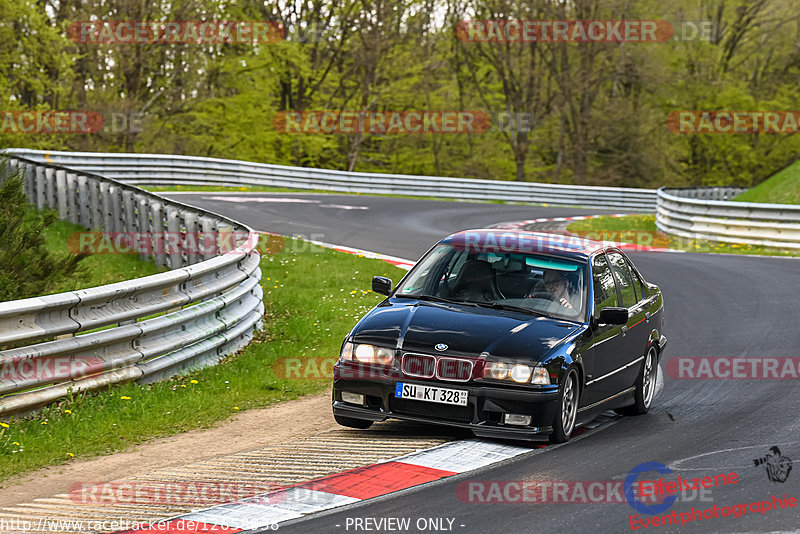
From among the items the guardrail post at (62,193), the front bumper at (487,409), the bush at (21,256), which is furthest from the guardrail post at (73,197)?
the front bumper at (487,409)

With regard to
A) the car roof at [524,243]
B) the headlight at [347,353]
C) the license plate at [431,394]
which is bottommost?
the license plate at [431,394]

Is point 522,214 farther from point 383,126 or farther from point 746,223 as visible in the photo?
point 383,126

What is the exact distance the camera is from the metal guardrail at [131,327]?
24.8 ft

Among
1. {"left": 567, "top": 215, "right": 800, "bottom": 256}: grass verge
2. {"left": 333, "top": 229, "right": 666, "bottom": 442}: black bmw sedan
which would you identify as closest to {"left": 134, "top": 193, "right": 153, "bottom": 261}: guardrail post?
{"left": 333, "top": 229, "right": 666, "bottom": 442}: black bmw sedan

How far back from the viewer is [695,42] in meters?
55.6

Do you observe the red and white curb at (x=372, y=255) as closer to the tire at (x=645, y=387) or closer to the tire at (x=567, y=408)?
the tire at (x=645, y=387)

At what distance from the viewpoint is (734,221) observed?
77.9ft

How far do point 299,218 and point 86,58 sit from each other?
24.8m

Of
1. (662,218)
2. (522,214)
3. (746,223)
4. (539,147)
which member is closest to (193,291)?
(746,223)

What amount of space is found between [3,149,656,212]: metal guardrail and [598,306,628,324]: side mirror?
78.1 feet

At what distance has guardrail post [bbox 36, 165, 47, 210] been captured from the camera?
1970 centimetres

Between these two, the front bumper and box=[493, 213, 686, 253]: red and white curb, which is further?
box=[493, 213, 686, 253]: red and white curb

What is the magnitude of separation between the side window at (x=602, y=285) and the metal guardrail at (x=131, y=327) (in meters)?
3.72

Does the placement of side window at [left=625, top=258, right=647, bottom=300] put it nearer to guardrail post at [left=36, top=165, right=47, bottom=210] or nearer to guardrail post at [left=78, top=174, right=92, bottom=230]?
guardrail post at [left=78, top=174, right=92, bottom=230]
